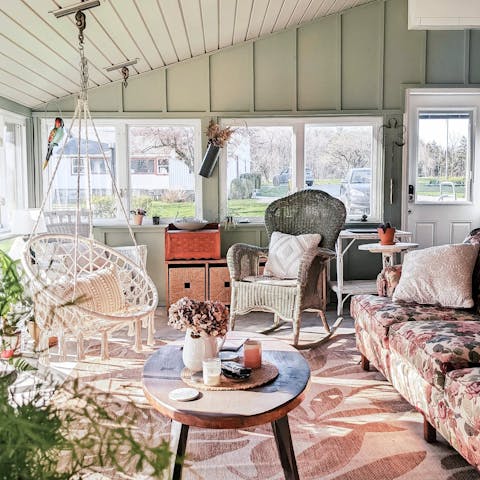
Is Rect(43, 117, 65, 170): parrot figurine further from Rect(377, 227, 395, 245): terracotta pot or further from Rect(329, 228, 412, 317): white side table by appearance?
Rect(377, 227, 395, 245): terracotta pot

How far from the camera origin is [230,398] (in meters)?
2.30

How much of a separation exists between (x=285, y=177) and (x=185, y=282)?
1.53 m

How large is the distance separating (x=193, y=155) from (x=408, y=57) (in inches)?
93.6

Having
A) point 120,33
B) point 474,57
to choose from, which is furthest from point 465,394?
point 474,57

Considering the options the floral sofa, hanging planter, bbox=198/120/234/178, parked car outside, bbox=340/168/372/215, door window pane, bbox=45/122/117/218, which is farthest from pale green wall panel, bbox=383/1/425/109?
door window pane, bbox=45/122/117/218

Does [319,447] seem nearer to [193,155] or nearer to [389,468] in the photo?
[389,468]

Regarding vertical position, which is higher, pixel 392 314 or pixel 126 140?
pixel 126 140

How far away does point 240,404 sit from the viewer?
222cm

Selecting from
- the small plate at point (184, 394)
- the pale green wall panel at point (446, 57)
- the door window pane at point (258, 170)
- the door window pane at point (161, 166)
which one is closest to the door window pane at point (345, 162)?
the door window pane at point (258, 170)

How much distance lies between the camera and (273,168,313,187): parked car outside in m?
5.95

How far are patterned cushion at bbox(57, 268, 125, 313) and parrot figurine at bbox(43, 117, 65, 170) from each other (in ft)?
7.05

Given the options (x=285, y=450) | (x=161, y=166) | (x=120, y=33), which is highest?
(x=120, y=33)

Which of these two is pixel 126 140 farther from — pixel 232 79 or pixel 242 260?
pixel 242 260

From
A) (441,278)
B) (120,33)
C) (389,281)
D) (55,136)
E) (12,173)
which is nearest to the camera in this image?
(441,278)
